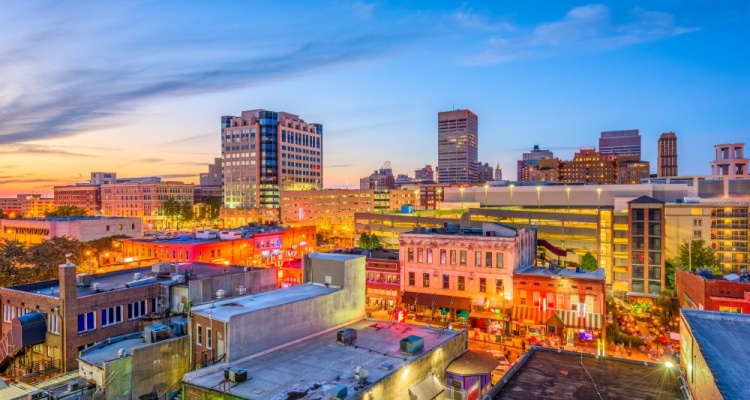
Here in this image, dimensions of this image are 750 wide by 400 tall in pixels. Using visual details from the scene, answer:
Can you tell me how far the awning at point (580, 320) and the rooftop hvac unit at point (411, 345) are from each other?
86.6ft

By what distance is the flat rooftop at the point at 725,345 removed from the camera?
15861 millimetres

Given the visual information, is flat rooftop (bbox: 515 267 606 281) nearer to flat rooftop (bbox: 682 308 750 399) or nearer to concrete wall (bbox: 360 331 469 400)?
concrete wall (bbox: 360 331 469 400)

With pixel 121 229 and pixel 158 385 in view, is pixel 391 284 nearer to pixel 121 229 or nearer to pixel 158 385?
pixel 158 385

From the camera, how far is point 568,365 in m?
25.7

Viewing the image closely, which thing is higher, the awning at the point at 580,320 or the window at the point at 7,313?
the window at the point at 7,313

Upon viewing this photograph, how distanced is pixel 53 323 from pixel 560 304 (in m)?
46.3

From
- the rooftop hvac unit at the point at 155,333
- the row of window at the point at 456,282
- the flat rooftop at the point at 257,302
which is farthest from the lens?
the row of window at the point at 456,282

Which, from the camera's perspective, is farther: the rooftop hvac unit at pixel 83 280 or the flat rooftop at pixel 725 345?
the rooftop hvac unit at pixel 83 280

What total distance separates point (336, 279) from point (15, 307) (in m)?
26.0

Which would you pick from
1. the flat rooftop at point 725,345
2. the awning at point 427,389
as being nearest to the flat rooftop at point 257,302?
the awning at point 427,389

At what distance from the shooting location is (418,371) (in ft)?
92.7

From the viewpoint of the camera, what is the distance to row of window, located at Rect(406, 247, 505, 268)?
5469cm

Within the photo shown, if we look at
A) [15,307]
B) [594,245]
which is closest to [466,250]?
[15,307]

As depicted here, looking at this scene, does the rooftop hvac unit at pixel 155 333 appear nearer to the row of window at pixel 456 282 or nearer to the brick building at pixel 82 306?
the brick building at pixel 82 306
